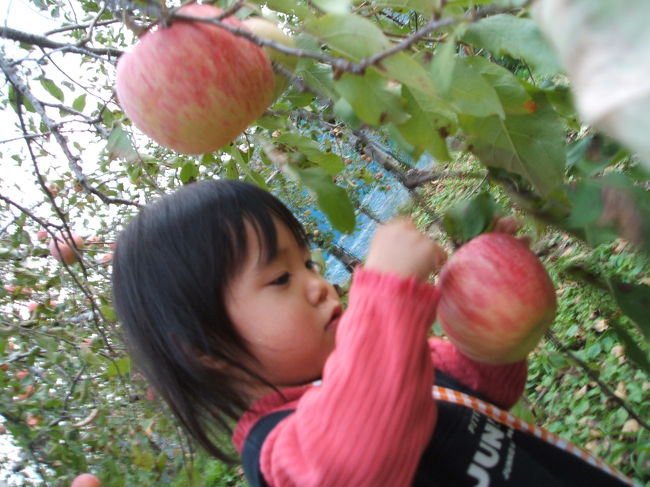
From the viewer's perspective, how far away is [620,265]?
2.43 meters

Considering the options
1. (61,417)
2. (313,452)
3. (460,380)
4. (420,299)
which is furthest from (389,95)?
(61,417)

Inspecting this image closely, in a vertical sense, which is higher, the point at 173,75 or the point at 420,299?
the point at 173,75

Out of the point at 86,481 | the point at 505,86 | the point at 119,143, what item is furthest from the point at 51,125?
the point at 86,481

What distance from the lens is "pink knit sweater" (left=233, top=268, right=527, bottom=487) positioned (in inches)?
28.3

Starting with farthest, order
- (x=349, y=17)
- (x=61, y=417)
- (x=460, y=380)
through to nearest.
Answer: (x=61, y=417) → (x=460, y=380) → (x=349, y=17)

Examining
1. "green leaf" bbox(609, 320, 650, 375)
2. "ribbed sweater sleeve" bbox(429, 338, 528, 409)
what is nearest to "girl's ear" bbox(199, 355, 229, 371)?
"ribbed sweater sleeve" bbox(429, 338, 528, 409)

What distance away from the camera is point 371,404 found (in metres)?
0.73

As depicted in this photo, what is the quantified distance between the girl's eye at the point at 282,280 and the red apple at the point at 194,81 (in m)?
0.27

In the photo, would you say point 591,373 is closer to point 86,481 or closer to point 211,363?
point 211,363

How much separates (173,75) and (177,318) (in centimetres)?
39

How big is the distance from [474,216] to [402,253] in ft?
0.94

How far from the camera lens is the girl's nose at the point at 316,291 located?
936 mm

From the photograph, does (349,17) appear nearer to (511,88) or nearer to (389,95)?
(389,95)

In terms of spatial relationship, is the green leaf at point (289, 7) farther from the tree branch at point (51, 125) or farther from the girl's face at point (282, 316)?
the tree branch at point (51, 125)
